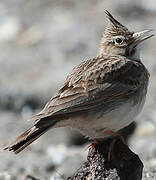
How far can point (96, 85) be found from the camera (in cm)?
751

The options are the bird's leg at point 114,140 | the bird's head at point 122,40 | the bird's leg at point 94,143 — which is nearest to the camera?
the bird's leg at point 114,140

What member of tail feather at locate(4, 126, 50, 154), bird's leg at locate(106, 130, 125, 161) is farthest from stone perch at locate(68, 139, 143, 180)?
tail feather at locate(4, 126, 50, 154)

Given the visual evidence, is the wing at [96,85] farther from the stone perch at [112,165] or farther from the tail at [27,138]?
the stone perch at [112,165]

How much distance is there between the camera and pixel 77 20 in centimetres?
1510

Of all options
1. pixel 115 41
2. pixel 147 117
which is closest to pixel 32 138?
pixel 115 41

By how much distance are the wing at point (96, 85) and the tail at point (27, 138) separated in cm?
11

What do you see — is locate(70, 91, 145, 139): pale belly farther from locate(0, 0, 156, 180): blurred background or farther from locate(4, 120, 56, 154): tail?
locate(0, 0, 156, 180): blurred background

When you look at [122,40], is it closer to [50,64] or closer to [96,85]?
[96,85]

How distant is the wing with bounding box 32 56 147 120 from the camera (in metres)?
7.19

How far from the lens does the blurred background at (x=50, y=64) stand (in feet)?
35.1

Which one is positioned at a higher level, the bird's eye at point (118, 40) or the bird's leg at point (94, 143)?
the bird's eye at point (118, 40)

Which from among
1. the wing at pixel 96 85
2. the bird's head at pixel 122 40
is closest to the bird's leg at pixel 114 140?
the wing at pixel 96 85

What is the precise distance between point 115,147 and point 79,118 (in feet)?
1.51

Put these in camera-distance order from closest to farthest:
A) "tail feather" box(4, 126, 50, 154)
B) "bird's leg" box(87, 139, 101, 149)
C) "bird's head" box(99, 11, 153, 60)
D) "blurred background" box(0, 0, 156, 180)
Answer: "tail feather" box(4, 126, 50, 154) → "bird's leg" box(87, 139, 101, 149) → "bird's head" box(99, 11, 153, 60) → "blurred background" box(0, 0, 156, 180)
